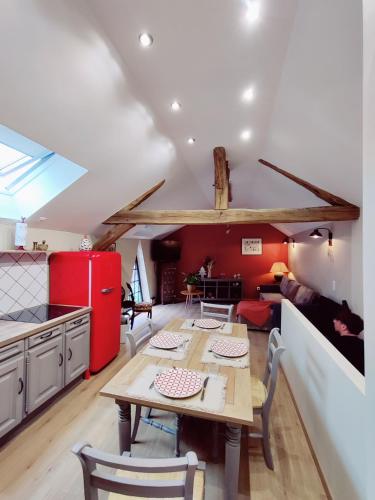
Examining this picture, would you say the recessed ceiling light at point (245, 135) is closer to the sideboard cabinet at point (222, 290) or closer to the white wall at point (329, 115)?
the white wall at point (329, 115)

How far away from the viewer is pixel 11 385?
1.85 m

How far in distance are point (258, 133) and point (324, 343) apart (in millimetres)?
2472

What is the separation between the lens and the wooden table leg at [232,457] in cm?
125

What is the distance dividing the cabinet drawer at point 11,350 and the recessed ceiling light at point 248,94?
2.89m

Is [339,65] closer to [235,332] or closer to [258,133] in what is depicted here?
[258,133]

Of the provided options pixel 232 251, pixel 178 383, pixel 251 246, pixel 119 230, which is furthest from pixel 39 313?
pixel 251 246

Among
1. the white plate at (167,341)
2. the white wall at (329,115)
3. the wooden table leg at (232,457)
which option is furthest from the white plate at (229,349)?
the white wall at (329,115)

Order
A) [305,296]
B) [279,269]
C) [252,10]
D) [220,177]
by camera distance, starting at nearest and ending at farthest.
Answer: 1. [252,10]
2. [220,177]
3. [305,296]
4. [279,269]

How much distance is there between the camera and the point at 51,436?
196cm

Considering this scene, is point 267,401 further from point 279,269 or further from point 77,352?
point 279,269

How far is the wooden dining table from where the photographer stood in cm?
120

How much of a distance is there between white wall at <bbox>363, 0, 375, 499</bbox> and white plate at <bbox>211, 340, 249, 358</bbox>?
0.89m

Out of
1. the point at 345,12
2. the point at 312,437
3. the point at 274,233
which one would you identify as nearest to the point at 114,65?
the point at 345,12

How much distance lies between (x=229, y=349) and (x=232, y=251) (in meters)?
5.62
